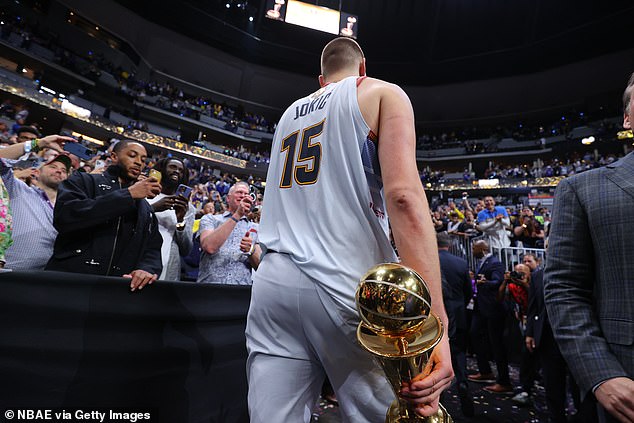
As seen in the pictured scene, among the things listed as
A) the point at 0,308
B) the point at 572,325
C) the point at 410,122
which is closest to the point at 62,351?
the point at 0,308

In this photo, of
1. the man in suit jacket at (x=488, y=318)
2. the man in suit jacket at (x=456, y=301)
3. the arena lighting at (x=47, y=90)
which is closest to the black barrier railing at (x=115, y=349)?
the man in suit jacket at (x=456, y=301)

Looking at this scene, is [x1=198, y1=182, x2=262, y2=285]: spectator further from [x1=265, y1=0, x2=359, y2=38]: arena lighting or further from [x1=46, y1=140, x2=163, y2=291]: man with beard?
[x1=265, y1=0, x2=359, y2=38]: arena lighting

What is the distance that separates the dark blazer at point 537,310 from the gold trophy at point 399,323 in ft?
10.9

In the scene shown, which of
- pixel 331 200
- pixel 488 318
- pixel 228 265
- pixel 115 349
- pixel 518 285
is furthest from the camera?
pixel 518 285

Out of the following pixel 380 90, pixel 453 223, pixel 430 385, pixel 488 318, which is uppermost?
pixel 380 90

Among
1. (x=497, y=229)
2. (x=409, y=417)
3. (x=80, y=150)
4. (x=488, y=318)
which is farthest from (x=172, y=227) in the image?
(x=497, y=229)

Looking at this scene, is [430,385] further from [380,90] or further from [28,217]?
[28,217]

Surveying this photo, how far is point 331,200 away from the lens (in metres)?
1.07

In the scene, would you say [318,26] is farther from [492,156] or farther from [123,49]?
[492,156]

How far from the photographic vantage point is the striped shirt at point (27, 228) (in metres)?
2.38

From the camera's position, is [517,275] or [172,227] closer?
[172,227]

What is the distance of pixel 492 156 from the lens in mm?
26594

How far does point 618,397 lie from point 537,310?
3.11 m

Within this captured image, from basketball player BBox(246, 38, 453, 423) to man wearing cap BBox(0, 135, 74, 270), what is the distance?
202cm
